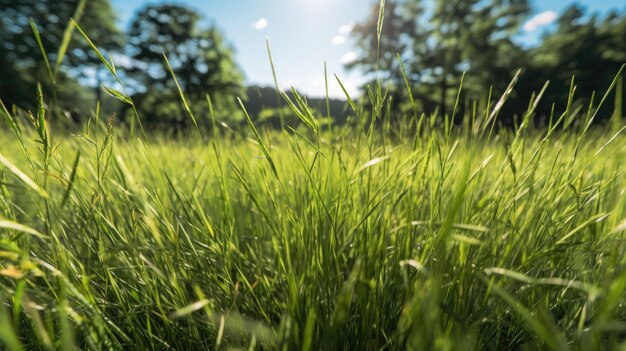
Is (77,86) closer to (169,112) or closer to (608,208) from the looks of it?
(169,112)

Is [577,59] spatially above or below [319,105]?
above

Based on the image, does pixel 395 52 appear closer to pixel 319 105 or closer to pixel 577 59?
pixel 577 59

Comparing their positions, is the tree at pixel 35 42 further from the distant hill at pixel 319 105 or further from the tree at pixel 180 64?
the distant hill at pixel 319 105

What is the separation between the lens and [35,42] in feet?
46.8

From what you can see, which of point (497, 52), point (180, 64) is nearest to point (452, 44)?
point (497, 52)

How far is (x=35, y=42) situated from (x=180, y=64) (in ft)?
20.7

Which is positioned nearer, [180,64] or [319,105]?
[319,105]

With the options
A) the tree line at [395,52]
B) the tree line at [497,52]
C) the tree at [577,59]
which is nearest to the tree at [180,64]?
the tree line at [395,52]

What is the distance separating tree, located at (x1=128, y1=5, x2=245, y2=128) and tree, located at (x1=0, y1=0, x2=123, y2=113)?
185cm

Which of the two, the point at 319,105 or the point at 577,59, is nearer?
the point at 319,105

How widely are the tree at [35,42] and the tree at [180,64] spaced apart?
185cm

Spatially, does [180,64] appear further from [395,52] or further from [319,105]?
[319,105]

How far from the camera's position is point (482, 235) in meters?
0.57

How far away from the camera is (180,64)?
18.2 meters
